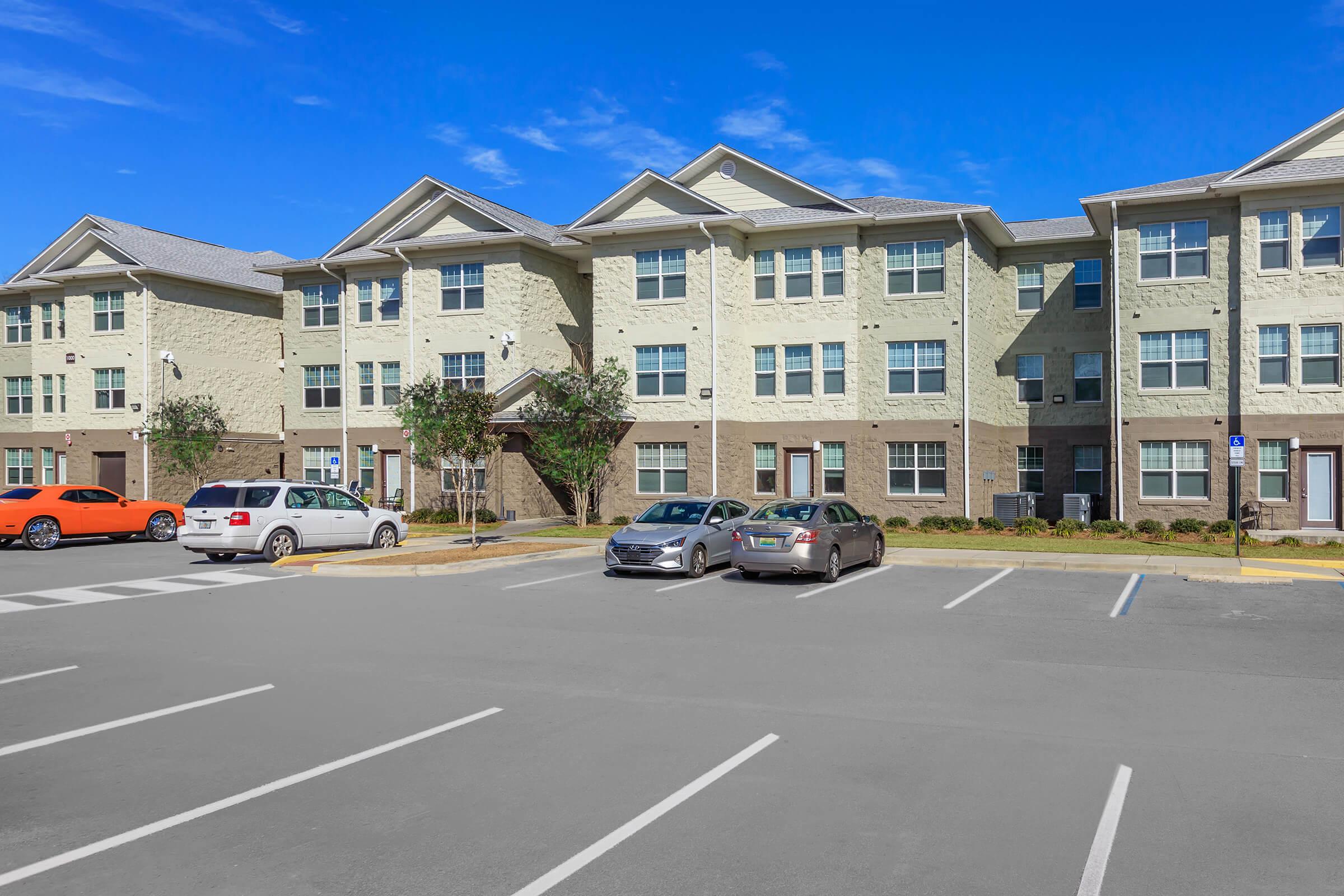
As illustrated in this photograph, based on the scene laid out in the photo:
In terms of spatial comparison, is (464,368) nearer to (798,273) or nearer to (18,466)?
(798,273)

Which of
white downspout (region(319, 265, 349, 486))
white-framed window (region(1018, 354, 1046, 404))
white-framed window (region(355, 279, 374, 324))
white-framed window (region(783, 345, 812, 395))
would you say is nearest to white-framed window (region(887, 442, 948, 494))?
white-framed window (region(783, 345, 812, 395))

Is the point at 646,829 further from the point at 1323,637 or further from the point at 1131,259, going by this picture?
the point at 1131,259

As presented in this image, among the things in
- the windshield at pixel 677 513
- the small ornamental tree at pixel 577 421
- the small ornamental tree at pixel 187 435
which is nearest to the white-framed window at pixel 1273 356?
the windshield at pixel 677 513

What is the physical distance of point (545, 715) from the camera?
342 inches

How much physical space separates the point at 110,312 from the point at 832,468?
2730 cm

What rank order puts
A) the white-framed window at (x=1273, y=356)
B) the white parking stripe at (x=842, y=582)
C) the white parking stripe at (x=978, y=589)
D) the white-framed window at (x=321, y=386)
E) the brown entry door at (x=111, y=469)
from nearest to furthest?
the white parking stripe at (x=978, y=589)
the white parking stripe at (x=842, y=582)
the white-framed window at (x=1273, y=356)
the white-framed window at (x=321, y=386)
the brown entry door at (x=111, y=469)

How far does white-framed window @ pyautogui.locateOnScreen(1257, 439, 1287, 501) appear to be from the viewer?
90.3 feet

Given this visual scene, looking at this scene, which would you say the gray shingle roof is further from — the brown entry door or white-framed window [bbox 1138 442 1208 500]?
the brown entry door

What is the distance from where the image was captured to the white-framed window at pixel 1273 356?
27.5 meters

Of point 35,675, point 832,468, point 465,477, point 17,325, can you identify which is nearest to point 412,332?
point 465,477

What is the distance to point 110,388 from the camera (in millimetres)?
39344

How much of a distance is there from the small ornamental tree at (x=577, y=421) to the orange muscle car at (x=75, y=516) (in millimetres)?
10238

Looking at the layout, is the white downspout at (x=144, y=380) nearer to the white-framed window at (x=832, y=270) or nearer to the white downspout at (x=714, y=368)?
the white downspout at (x=714, y=368)

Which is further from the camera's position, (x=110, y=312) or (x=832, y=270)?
(x=110, y=312)
